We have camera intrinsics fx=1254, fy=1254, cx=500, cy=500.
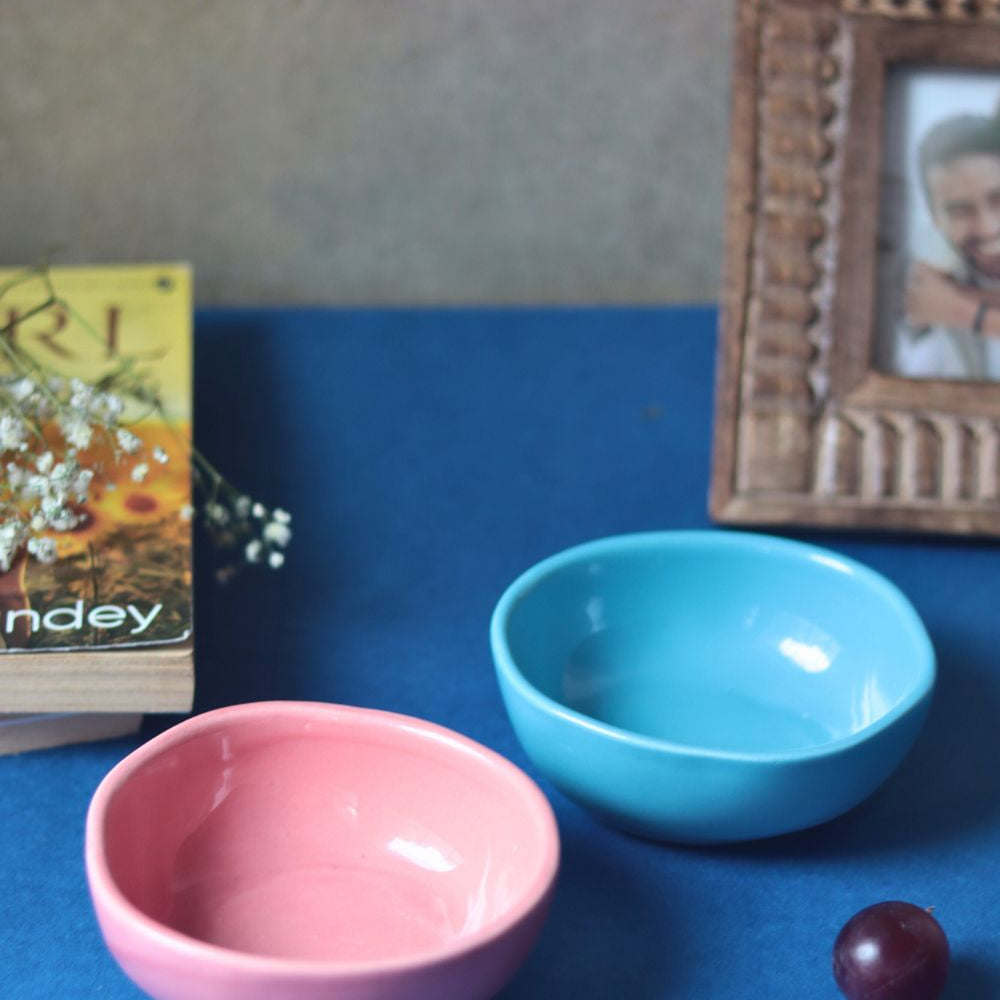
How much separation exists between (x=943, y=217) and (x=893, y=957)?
44 centimetres

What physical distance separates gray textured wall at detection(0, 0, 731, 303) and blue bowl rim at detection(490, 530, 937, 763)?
0.41m

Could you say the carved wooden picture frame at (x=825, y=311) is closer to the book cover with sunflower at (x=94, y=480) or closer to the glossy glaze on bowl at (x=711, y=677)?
the glossy glaze on bowl at (x=711, y=677)

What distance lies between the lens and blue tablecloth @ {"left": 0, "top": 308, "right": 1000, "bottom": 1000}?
0.42m

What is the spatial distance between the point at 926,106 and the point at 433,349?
0.34 metres

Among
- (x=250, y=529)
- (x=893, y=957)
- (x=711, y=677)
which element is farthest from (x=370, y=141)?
(x=893, y=957)

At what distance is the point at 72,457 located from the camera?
542 millimetres

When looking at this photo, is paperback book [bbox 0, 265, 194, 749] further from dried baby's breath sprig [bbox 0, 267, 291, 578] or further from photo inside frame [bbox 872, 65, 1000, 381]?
photo inside frame [bbox 872, 65, 1000, 381]

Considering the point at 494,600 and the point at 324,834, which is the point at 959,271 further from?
the point at 324,834

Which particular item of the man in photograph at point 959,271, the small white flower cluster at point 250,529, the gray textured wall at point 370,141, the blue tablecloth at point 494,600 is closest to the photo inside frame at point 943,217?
the man in photograph at point 959,271

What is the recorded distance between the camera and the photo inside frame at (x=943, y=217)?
0.68m

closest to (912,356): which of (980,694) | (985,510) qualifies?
(985,510)

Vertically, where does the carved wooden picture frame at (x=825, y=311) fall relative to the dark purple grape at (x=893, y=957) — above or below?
above

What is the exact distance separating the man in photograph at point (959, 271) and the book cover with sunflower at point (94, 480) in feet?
1.30

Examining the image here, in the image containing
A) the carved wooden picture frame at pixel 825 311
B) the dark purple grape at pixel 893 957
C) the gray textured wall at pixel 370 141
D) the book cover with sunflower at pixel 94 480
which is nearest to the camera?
the dark purple grape at pixel 893 957
